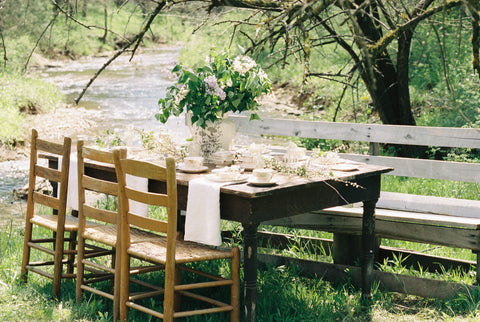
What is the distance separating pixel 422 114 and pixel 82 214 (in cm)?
784

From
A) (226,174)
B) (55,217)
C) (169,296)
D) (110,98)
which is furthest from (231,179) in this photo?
(110,98)

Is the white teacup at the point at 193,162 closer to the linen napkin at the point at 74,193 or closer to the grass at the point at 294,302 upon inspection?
the linen napkin at the point at 74,193

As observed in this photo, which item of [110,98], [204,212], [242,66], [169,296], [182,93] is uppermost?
[242,66]

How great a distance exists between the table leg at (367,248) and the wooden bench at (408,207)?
1.04 feet

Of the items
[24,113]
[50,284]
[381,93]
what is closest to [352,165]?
[50,284]

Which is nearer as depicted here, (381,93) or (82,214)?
(82,214)

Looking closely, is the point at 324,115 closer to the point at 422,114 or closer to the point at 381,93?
the point at 422,114

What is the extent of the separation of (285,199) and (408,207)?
184 centimetres

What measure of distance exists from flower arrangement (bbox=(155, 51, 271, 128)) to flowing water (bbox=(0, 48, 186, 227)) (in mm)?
4215

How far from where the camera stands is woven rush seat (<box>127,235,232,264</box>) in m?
3.80

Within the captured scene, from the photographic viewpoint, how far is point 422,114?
1108 centimetres

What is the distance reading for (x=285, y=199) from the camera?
3908 mm

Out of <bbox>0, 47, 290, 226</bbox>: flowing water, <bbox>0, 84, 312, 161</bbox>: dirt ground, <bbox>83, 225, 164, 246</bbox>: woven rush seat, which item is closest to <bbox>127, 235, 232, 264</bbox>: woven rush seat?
<bbox>83, 225, 164, 246</bbox>: woven rush seat

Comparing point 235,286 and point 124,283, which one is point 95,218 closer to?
point 124,283
